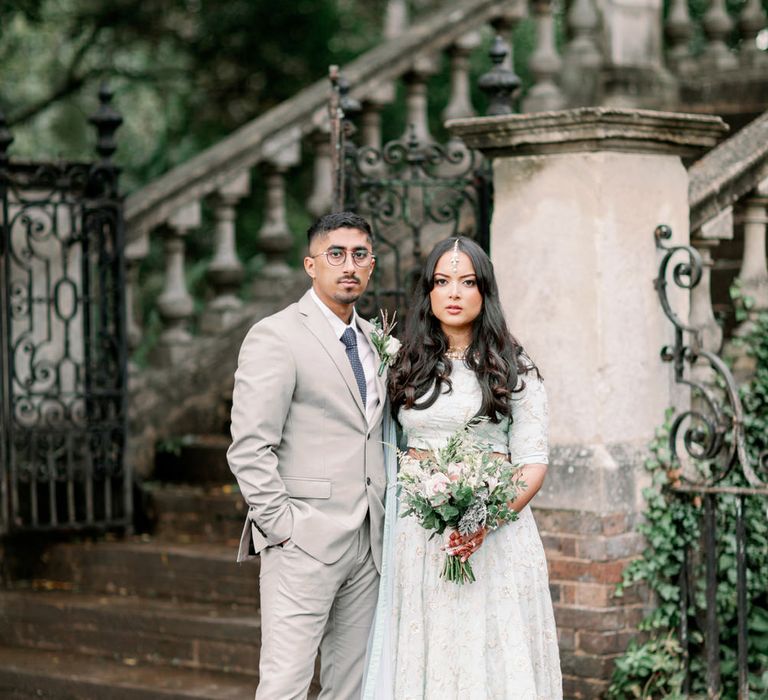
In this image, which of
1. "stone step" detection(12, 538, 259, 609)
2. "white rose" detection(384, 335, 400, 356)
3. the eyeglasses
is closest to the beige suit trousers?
"white rose" detection(384, 335, 400, 356)

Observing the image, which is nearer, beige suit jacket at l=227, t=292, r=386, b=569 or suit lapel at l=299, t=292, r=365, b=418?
beige suit jacket at l=227, t=292, r=386, b=569

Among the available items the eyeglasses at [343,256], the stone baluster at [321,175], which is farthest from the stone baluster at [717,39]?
the eyeglasses at [343,256]

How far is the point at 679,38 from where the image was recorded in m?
8.85

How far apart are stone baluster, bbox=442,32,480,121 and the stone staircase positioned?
243 centimetres

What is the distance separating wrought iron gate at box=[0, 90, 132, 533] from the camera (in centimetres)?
725

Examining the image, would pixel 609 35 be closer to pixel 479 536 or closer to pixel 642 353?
pixel 642 353

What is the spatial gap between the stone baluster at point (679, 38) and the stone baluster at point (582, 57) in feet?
1.87

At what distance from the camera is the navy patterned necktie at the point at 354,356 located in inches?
185

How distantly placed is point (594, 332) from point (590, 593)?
104 cm

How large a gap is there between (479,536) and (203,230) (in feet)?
24.1

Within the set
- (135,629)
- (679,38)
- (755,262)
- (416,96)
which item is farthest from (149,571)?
(679,38)

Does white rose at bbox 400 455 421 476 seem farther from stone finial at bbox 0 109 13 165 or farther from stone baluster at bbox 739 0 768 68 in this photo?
stone baluster at bbox 739 0 768 68

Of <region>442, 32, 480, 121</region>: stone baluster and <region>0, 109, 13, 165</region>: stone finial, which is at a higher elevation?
<region>442, 32, 480, 121</region>: stone baluster

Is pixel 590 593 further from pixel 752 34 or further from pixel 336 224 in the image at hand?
pixel 752 34
